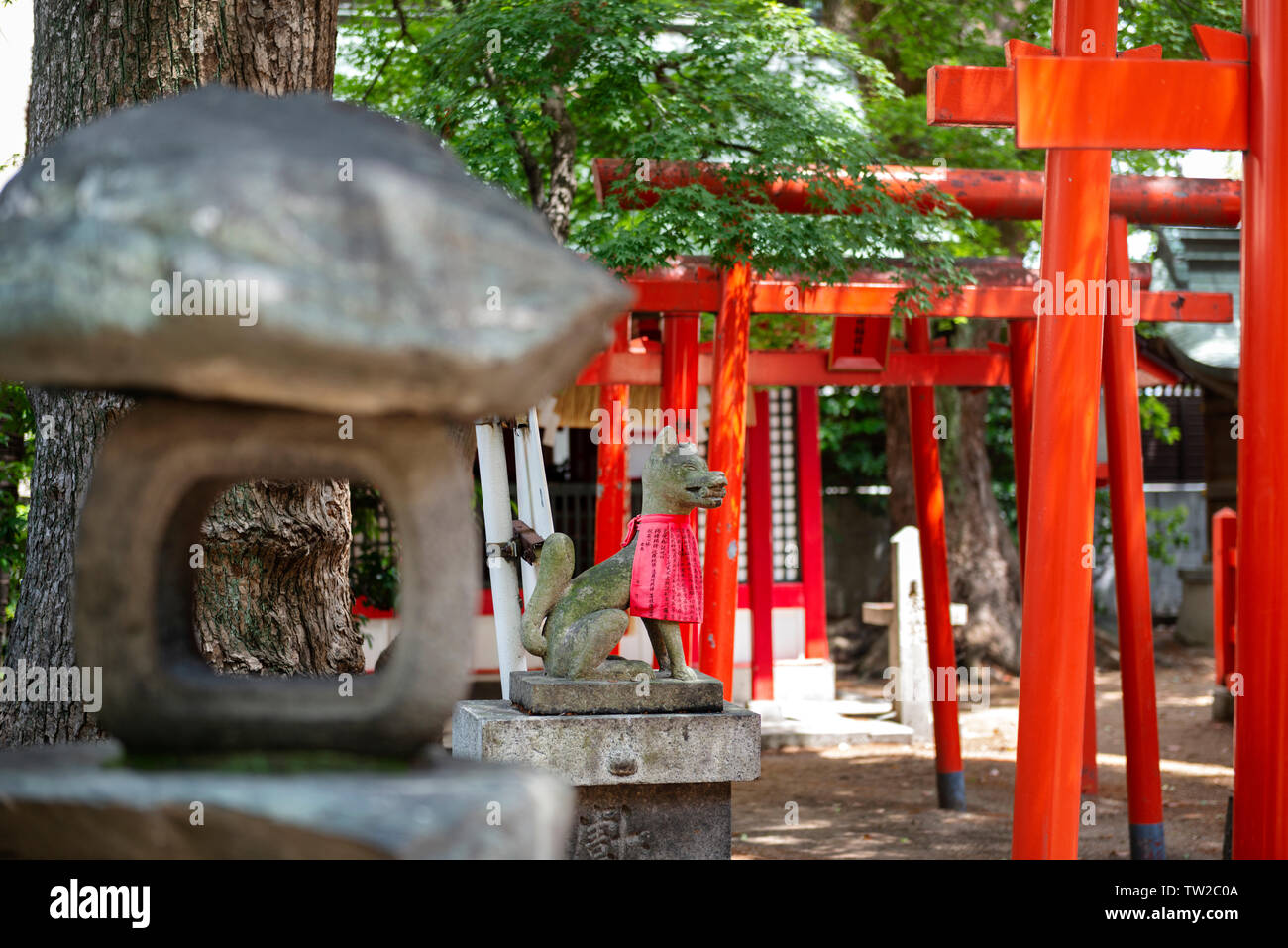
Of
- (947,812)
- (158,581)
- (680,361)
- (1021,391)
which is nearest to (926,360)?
(1021,391)

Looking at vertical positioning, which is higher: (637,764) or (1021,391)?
(1021,391)

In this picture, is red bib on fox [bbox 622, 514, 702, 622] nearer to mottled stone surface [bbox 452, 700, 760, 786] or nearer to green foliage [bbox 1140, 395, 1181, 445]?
mottled stone surface [bbox 452, 700, 760, 786]

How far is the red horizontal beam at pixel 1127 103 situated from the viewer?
4.67m

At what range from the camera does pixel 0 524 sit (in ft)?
21.5

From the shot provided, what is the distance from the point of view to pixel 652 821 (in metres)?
5.45

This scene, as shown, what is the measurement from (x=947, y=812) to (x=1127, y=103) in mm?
5895

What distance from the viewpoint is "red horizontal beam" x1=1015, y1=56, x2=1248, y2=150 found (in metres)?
4.67

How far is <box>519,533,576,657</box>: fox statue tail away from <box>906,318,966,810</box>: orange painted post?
4395mm

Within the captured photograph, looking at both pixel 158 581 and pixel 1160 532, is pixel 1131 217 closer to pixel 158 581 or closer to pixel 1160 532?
pixel 158 581

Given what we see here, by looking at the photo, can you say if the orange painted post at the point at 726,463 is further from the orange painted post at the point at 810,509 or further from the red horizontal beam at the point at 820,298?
the orange painted post at the point at 810,509

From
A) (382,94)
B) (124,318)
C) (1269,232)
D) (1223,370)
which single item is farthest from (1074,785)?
(1223,370)

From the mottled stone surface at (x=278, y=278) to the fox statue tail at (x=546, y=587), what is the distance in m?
3.46

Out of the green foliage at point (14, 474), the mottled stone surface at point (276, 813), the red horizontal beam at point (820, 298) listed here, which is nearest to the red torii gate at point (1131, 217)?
the red horizontal beam at point (820, 298)

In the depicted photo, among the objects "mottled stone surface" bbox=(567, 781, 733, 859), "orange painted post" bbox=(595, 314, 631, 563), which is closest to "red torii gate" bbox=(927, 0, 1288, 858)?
"mottled stone surface" bbox=(567, 781, 733, 859)
